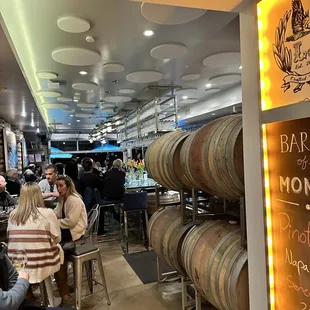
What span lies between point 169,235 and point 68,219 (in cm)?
123

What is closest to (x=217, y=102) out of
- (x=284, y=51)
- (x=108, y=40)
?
(x=108, y=40)

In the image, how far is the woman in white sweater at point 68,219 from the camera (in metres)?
3.40

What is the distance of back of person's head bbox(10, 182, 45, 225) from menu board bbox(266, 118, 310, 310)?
219cm

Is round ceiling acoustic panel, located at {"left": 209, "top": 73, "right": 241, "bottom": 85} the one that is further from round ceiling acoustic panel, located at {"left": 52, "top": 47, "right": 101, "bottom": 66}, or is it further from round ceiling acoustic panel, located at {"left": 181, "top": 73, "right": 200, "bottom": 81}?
round ceiling acoustic panel, located at {"left": 52, "top": 47, "right": 101, "bottom": 66}

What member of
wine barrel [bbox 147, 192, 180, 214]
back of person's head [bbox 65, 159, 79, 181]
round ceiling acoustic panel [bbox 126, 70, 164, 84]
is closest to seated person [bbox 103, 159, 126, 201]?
wine barrel [bbox 147, 192, 180, 214]

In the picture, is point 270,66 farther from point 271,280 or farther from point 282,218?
point 271,280

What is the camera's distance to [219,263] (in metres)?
2.14

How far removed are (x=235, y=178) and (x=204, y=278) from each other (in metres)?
0.85

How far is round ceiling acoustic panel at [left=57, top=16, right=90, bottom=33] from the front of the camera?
347cm

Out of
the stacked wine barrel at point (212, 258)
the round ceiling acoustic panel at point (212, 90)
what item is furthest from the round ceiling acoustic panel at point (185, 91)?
the stacked wine barrel at point (212, 258)

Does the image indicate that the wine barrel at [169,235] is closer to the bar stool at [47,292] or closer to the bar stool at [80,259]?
the bar stool at [80,259]

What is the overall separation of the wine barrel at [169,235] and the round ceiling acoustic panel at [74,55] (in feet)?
8.56

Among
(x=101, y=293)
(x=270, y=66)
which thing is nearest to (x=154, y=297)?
(x=101, y=293)

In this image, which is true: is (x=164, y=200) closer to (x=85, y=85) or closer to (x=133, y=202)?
(x=133, y=202)
